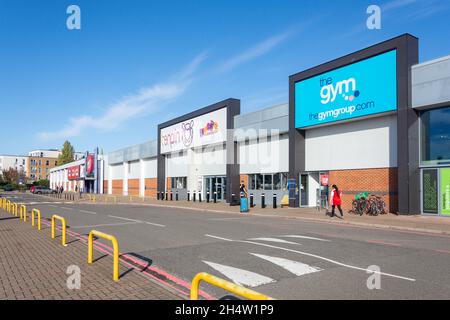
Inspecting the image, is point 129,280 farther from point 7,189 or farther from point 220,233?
point 7,189

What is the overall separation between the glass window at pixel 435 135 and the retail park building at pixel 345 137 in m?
0.04

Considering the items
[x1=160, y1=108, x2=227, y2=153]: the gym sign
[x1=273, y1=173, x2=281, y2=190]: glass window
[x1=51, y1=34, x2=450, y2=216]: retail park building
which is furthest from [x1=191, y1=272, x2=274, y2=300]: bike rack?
[x1=160, y1=108, x2=227, y2=153]: the gym sign

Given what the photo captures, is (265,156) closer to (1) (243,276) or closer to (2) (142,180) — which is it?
(1) (243,276)

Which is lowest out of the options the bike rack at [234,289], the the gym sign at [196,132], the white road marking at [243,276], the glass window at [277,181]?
the white road marking at [243,276]

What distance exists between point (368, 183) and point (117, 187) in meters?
46.8

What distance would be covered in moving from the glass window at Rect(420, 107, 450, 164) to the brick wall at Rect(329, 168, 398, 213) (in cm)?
187

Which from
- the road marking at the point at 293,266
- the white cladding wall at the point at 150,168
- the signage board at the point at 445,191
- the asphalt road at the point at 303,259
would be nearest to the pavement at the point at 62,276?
the asphalt road at the point at 303,259

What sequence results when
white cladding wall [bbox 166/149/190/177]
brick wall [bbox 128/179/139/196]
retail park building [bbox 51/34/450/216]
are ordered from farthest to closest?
brick wall [bbox 128/179/139/196] → white cladding wall [bbox 166/149/190/177] → retail park building [bbox 51/34/450/216]

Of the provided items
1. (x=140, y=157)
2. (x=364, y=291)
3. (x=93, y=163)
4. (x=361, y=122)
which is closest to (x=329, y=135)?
(x=361, y=122)

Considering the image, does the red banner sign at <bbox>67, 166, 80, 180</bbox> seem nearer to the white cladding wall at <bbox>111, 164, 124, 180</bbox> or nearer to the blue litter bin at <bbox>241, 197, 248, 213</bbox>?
the white cladding wall at <bbox>111, 164, 124, 180</bbox>

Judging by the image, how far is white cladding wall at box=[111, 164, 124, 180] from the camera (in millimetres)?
58231

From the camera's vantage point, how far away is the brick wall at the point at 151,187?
153 feet

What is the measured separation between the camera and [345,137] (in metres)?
22.2

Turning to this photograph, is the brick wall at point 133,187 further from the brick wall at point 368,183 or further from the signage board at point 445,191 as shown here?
the signage board at point 445,191
